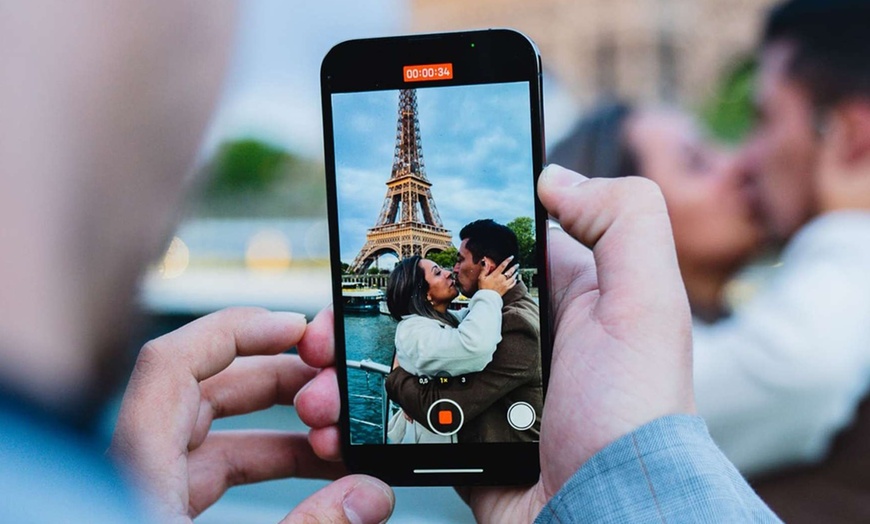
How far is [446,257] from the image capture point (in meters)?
0.81

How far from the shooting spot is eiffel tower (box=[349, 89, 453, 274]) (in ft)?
2.61

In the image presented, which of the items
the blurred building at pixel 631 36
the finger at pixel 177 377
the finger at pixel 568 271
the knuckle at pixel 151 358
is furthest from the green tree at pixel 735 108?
the blurred building at pixel 631 36

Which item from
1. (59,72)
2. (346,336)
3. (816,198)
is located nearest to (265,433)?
(346,336)

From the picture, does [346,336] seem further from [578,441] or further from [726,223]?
[726,223]

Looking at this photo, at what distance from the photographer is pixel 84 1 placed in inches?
10.9

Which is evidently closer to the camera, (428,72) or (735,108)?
(428,72)

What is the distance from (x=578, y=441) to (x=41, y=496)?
0.48 meters

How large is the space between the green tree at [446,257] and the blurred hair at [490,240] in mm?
15

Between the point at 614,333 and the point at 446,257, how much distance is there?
185 mm

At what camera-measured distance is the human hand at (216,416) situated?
70 centimetres

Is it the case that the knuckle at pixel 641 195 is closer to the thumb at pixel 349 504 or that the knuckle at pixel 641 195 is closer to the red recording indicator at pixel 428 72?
the red recording indicator at pixel 428 72

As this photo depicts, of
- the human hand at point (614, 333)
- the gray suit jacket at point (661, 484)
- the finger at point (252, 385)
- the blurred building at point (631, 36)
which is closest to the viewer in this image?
the gray suit jacket at point (661, 484)

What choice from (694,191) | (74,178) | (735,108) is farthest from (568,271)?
(735,108)

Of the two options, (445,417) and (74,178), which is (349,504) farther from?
(74,178)
